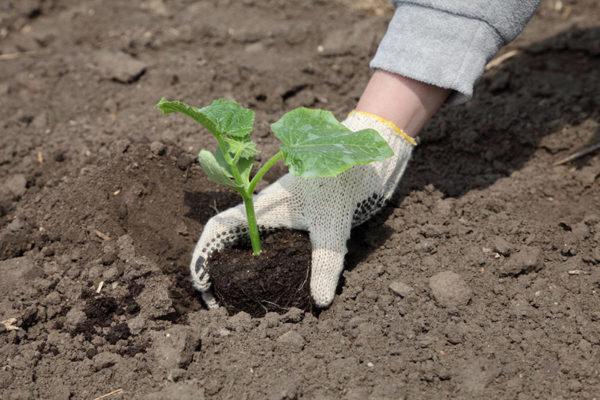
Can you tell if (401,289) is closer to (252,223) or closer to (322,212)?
(322,212)

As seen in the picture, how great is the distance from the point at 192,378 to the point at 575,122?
2055mm

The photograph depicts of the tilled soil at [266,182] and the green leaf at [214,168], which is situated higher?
the green leaf at [214,168]

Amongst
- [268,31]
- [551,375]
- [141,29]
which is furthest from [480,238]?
[141,29]

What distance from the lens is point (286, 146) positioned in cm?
175

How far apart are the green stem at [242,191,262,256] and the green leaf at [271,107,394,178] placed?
23cm

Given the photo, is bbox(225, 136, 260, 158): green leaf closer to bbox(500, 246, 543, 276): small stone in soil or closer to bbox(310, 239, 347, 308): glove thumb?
bbox(310, 239, 347, 308): glove thumb

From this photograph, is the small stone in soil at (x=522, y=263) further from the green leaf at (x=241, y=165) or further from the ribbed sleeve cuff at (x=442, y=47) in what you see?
the green leaf at (x=241, y=165)

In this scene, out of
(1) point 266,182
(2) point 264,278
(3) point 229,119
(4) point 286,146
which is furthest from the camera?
(1) point 266,182

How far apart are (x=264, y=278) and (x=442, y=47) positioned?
38.4 inches

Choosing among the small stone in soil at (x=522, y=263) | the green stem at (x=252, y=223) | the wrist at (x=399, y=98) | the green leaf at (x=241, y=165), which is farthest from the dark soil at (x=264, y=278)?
the small stone in soil at (x=522, y=263)

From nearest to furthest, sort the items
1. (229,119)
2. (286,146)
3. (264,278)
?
(286,146), (229,119), (264,278)

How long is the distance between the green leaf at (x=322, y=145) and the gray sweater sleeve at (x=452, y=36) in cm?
34

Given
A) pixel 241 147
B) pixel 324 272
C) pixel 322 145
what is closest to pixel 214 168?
pixel 241 147

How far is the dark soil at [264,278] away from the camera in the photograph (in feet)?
6.46
